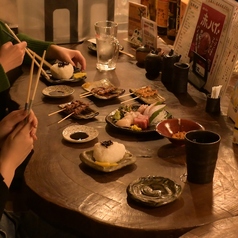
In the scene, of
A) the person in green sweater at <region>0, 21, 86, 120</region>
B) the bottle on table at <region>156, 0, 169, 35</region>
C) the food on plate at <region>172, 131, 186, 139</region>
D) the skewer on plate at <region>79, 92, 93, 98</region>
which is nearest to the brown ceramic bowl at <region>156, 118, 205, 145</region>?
the food on plate at <region>172, 131, 186, 139</region>

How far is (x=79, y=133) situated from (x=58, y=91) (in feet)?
1.35

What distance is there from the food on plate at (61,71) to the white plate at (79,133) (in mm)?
497

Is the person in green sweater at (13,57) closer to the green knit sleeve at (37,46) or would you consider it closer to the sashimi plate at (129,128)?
the green knit sleeve at (37,46)

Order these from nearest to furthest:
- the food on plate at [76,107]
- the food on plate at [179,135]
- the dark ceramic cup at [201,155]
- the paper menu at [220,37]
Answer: the dark ceramic cup at [201,155] < the food on plate at [179,135] < the food on plate at [76,107] < the paper menu at [220,37]

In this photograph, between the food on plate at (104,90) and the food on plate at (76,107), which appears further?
the food on plate at (104,90)

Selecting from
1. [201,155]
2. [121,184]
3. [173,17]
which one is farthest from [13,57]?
[173,17]

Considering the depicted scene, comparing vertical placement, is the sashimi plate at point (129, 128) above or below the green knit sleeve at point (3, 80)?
below

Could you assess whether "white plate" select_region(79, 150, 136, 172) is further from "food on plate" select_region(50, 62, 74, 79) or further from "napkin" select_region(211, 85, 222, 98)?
"food on plate" select_region(50, 62, 74, 79)

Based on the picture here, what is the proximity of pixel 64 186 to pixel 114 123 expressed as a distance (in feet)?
1.33

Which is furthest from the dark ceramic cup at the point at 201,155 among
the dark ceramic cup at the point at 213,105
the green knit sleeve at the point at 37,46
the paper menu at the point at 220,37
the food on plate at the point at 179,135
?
the green knit sleeve at the point at 37,46

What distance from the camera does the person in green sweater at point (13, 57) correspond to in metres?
1.86

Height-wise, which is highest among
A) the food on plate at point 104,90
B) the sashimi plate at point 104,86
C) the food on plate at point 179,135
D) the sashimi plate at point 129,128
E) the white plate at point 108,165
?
the food on plate at point 179,135

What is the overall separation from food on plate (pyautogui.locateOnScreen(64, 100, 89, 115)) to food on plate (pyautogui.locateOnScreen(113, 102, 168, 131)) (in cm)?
13

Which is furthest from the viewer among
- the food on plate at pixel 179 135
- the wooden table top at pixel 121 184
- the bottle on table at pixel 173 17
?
the bottle on table at pixel 173 17
